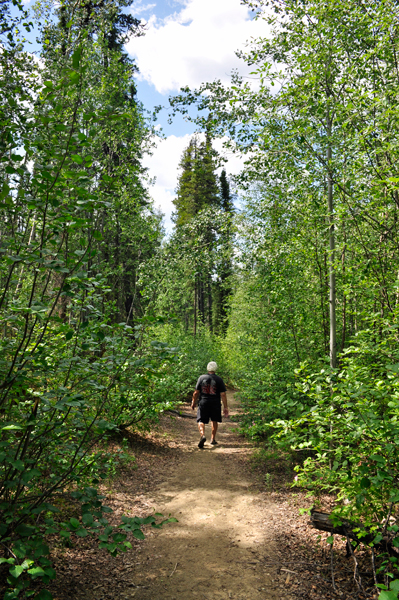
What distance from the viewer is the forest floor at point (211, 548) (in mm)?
3443

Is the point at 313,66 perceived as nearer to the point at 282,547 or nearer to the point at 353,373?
the point at 353,373

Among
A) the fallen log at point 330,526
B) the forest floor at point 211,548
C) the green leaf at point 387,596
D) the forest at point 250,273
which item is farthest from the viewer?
the fallen log at point 330,526

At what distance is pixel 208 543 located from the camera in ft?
14.2

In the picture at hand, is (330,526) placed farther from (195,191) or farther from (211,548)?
(195,191)

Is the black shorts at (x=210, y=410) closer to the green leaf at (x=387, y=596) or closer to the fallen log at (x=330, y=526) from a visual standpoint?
the fallen log at (x=330, y=526)

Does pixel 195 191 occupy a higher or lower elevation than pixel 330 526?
higher

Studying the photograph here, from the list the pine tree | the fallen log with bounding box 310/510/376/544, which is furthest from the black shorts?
the pine tree

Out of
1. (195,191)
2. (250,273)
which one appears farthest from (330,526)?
(195,191)

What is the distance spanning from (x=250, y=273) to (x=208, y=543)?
5.51 meters

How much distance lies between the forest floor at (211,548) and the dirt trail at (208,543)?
1 centimetres

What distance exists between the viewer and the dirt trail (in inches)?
138

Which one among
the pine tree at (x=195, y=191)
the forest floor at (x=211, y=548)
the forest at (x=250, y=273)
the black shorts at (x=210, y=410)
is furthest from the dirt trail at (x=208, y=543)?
the pine tree at (x=195, y=191)

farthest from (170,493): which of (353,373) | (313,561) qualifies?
(353,373)

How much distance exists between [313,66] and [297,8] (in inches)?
54.5
